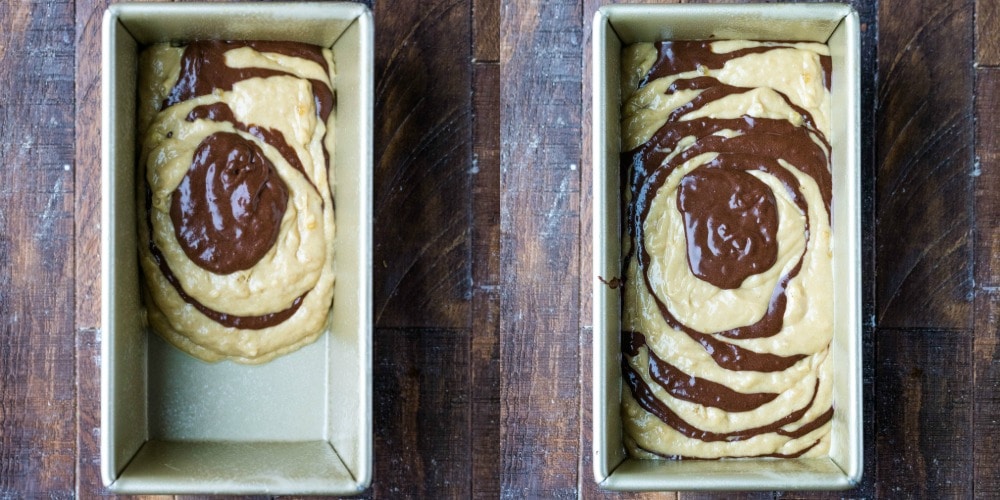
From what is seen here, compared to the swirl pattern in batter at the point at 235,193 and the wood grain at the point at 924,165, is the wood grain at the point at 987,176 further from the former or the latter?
the swirl pattern in batter at the point at 235,193

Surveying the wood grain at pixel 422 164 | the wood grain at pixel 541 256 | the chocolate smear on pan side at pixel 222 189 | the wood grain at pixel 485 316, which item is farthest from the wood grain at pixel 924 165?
the chocolate smear on pan side at pixel 222 189

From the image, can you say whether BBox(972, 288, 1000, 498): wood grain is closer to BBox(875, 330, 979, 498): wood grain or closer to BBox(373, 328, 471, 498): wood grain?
BBox(875, 330, 979, 498): wood grain

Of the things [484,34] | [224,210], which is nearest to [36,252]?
[224,210]

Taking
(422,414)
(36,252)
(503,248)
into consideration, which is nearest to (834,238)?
(503,248)

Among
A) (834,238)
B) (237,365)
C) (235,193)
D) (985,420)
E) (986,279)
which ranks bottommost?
(985,420)

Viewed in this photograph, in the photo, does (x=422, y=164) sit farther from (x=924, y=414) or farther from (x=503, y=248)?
(x=924, y=414)

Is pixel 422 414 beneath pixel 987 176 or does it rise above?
beneath

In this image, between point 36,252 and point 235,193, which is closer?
point 235,193
